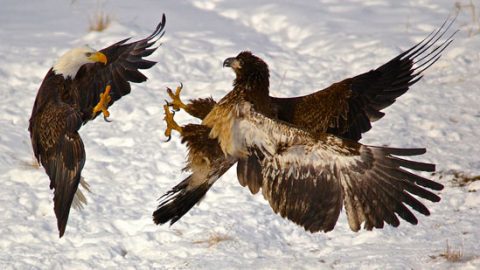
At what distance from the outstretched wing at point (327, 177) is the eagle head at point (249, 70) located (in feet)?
1.27

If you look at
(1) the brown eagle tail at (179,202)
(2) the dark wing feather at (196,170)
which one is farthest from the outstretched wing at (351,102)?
(1) the brown eagle tail at (179,202)

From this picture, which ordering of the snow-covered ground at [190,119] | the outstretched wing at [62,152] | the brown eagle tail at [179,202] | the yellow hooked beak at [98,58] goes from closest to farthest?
the outstretched wing at [62,152]
the brown eagle tail at [179,202]
the yellow hooked beak at [98,58]
the snow-covered ground at [190,119]

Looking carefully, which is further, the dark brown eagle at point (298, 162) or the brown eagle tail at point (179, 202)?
the brown eagle tail at point (179, 202)

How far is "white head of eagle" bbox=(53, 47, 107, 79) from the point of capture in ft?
26.5

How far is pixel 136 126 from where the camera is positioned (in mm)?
10016

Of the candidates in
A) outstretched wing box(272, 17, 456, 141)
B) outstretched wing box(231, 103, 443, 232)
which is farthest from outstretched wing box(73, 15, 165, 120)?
outstretched wing box(231, 103, 443, 232)

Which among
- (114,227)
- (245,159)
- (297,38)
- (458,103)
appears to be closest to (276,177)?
(245,159)

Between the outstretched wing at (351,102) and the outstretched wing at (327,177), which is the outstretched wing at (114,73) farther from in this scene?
the outstretched wing at (327,177)

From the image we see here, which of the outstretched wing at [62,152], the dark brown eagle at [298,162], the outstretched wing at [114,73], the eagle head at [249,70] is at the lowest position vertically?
the outstretched wing at [62,152]

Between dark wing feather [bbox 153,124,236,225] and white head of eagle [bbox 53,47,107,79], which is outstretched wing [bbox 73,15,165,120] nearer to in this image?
white head of eagle [bbox 53,47,107,79]

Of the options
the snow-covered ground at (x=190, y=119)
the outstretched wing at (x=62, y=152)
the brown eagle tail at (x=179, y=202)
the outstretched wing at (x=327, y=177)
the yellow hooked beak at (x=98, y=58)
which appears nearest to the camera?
the outstretched wing at (x=327, y=177)

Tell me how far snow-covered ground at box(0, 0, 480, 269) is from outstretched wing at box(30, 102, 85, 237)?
88cm

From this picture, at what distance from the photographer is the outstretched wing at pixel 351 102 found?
24.7 feet

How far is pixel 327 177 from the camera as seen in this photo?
6.80 m
